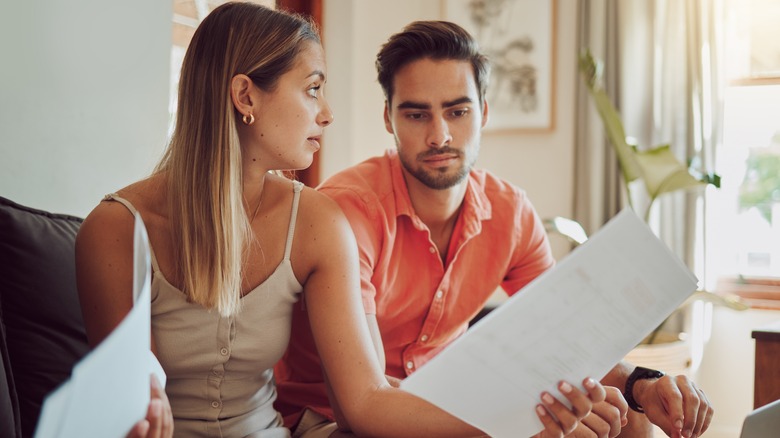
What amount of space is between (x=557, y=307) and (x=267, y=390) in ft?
2.32

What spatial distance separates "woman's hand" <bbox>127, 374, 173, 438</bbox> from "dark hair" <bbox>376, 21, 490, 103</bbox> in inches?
46.8

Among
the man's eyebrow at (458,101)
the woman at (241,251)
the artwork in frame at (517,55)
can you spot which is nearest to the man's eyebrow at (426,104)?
the man's eyebrow at (458,101)

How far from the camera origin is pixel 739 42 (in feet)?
11.3

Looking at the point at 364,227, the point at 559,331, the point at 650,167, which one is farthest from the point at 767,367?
the point at 650,167

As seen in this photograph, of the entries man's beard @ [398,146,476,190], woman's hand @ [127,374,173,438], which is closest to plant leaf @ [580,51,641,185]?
man's beard @ [398,146,476,190]

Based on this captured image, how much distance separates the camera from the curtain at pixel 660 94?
3.35 meters

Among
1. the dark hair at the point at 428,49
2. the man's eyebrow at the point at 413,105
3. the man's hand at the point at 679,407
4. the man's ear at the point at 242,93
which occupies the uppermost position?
the dark hair at the point at 428,49

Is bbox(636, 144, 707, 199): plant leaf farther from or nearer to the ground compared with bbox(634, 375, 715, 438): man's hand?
farther from the ground

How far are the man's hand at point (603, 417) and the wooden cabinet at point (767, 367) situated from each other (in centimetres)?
83

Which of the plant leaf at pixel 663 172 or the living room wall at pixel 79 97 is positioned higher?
the living room wall at pixel 79 97

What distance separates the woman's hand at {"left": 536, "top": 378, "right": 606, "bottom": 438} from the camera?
1.05 meters

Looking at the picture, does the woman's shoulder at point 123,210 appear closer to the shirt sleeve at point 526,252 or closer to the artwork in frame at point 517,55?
the shirt sleeve at point 526,252

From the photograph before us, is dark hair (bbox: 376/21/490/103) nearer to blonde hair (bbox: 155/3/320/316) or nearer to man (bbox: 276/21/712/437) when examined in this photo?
man (bbox: 276/21/712/437)

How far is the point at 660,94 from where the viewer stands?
3455 mm
